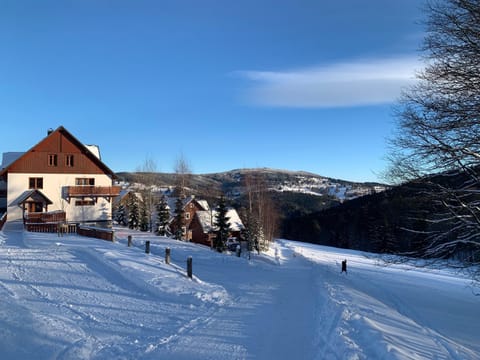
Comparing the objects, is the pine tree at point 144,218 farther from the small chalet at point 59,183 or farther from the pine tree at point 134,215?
the small chalet at point 59,183

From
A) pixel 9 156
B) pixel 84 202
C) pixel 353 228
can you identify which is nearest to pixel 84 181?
pixel 84 202

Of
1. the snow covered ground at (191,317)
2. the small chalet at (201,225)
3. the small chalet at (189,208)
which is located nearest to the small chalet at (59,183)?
the small chalet at (201,225)

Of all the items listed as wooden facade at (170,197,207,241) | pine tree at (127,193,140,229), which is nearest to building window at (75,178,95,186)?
pine tree at (127,193,140,229)

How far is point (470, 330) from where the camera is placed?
11.8m

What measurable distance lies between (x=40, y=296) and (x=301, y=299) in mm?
8007

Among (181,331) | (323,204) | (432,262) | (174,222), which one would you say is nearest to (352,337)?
(432,262)

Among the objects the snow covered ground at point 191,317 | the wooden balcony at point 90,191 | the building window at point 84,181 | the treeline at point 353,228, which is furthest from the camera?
the treeline at point 353,228

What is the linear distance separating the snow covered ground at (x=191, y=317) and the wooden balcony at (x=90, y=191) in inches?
638

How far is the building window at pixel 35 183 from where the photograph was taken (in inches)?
1212

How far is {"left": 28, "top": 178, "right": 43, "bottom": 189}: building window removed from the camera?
3078 centimetres

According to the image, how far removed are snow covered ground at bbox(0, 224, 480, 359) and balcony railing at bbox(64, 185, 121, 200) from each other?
638 inches

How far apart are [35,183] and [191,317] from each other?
91.0 ft

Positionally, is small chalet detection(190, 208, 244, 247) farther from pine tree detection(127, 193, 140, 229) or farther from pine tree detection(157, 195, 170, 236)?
pine tree detection(127, 193, 140, 229)

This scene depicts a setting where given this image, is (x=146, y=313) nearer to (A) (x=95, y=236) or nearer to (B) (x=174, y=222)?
(A) (x=95, y=236)
